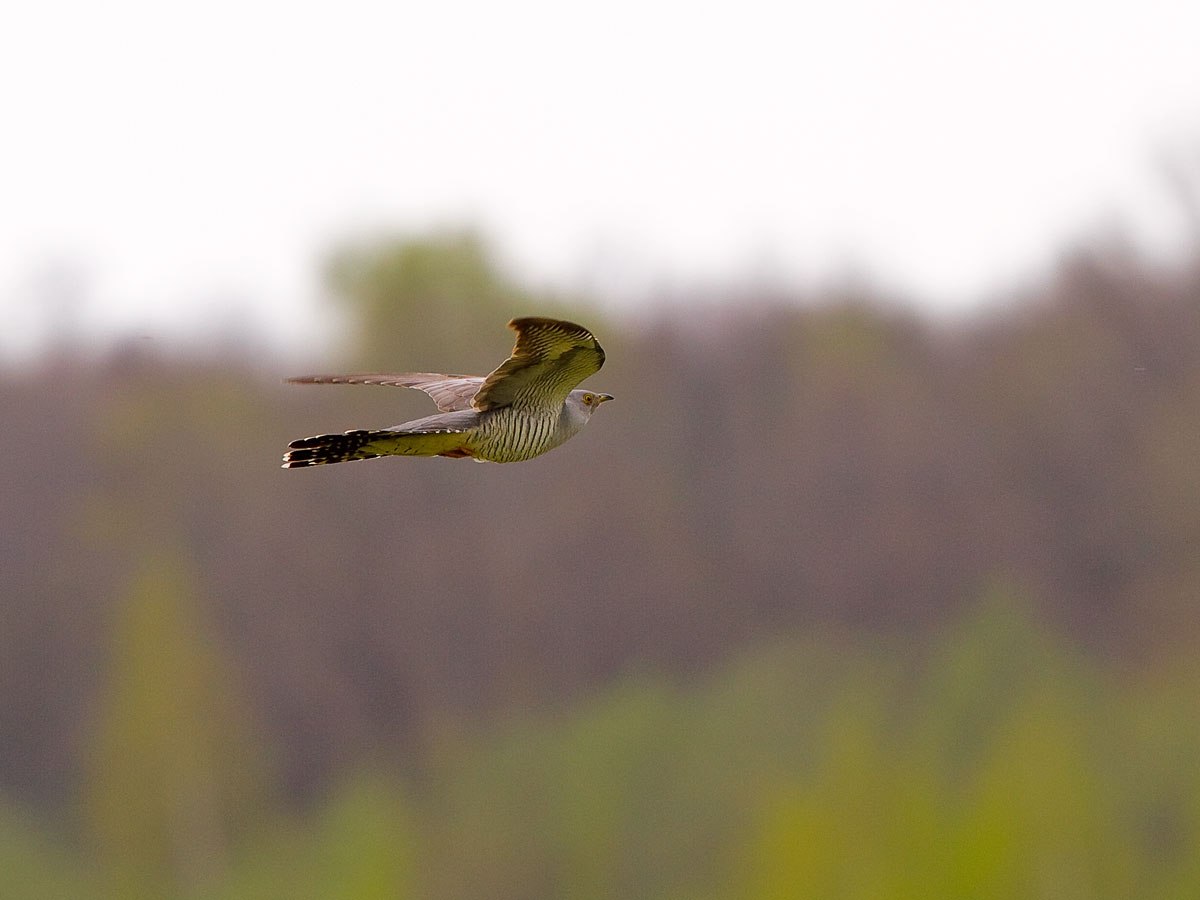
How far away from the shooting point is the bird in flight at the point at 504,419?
855 cm

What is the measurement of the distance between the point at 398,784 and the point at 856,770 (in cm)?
866

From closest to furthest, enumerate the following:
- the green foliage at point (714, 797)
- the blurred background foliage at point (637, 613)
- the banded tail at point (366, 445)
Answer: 1. the banded tail at point (366, 445)
2. the green foliage at point (714, 797)
3. the blurred background foliage at point (637, 613)

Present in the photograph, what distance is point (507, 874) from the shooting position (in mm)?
30766

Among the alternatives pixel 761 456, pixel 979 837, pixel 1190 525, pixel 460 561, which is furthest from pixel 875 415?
pixel 979 837

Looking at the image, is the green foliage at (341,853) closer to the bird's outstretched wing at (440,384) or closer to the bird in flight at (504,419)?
the bird's outstretched wing at (440,384)

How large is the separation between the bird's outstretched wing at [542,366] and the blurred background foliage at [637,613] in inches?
805

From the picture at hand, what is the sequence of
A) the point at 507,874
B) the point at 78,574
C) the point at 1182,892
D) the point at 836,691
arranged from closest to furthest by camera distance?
the point at 1182,892
the point at 507,874
the point at 836,691
the point at 78,574

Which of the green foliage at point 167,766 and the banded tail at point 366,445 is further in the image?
the green foliage at point 167,766

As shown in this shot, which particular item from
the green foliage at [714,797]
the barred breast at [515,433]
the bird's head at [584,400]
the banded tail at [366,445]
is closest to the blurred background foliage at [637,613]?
the green foliage at [714,797]

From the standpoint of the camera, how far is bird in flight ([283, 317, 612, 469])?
8.55 meters

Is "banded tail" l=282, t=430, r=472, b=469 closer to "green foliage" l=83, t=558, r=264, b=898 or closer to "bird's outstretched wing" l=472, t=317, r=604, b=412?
"bird's outstretched wing" l=472, t=317, r=604, b=412

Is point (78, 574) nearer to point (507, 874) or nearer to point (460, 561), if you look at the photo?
point (460, 561)

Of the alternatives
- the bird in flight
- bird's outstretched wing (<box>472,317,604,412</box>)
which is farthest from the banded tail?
bird's outstretched wing (<box>472,317,604,412</box>)

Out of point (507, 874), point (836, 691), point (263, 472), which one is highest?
point (263, 472)
